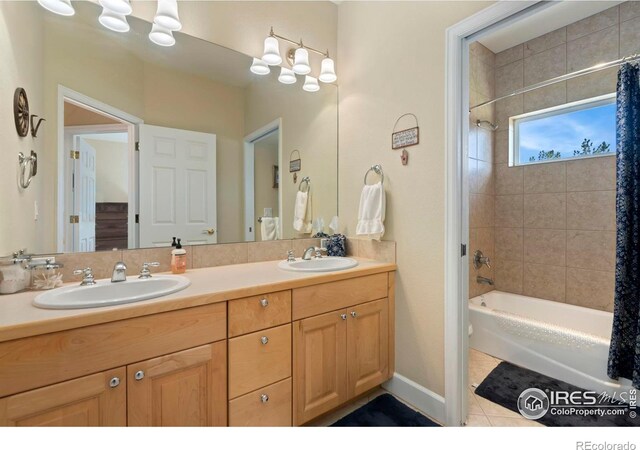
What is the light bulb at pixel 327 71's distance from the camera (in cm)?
210

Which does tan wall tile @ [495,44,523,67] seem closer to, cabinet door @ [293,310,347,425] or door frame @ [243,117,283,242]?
door frame @ [243,117,283,242]

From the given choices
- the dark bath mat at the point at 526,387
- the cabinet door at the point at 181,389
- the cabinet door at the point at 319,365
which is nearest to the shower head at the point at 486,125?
the dark bath mat at the point at 526,387

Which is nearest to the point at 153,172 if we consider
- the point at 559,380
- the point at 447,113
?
the point at 447,113

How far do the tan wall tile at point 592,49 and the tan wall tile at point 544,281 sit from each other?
1626 mm

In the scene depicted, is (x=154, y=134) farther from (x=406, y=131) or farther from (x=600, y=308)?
(x=600, y=308)

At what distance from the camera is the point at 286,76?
205 cm

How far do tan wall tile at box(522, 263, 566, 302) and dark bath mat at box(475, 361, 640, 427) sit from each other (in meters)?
0.78

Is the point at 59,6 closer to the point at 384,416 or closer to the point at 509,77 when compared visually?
the point at 384,416

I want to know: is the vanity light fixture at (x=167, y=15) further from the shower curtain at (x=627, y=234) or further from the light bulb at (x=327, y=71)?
the shower curtain at (x=627, y=234)

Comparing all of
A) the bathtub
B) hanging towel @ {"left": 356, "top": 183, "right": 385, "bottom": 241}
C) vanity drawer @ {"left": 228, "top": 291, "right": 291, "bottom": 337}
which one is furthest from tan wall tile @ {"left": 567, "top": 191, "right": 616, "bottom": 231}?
vanity drawer @ {"left": 228, "top": 291, "right": 291, "bottom": 337}

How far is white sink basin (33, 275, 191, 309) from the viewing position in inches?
37.5

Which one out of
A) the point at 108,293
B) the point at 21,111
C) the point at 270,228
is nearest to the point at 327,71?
the point at 270,228

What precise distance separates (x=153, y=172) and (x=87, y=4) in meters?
0.82

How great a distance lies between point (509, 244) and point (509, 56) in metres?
1.73
